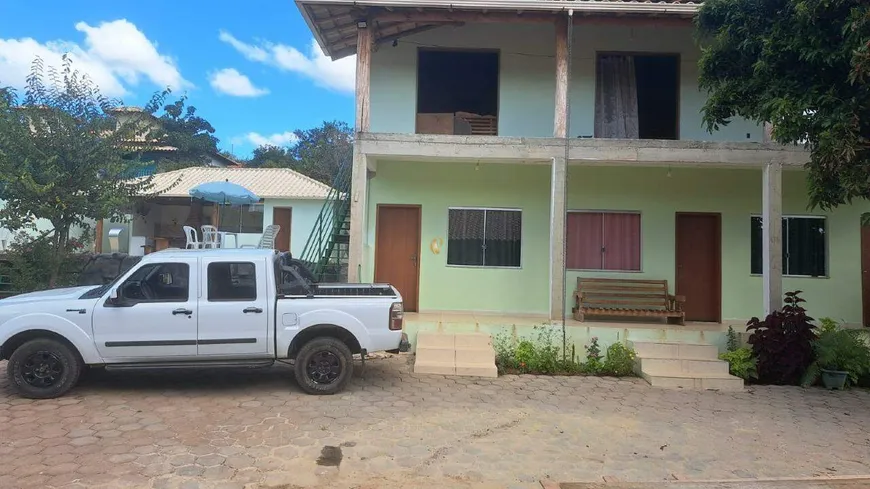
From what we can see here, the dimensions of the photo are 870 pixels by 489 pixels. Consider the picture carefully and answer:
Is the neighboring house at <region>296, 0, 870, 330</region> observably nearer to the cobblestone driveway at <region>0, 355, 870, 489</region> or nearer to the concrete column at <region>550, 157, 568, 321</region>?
the concrete column at <region>550, 157, 568, 321</region>

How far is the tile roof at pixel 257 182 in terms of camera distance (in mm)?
18719

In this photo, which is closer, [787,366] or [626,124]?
[787,366]

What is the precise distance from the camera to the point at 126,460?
4.43m

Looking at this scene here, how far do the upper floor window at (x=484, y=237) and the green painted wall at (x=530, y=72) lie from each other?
1667 millimetres

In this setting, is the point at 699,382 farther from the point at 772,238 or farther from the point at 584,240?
the point at 584,240

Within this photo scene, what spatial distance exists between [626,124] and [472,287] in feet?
14.4

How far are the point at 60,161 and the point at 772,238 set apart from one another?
12084 mm

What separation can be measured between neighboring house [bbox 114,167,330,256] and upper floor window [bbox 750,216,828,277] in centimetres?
1332

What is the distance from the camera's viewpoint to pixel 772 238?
8.68 metres

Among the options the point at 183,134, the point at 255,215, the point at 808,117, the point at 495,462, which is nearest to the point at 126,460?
the point at 495,462

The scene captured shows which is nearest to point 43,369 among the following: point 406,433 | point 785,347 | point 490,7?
point 406,433

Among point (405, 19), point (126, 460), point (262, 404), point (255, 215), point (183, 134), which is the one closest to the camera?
point (126, 460)

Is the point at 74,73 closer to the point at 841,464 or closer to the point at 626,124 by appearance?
the point at 626,124

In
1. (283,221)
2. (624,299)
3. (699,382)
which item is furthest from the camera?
(283,221)
